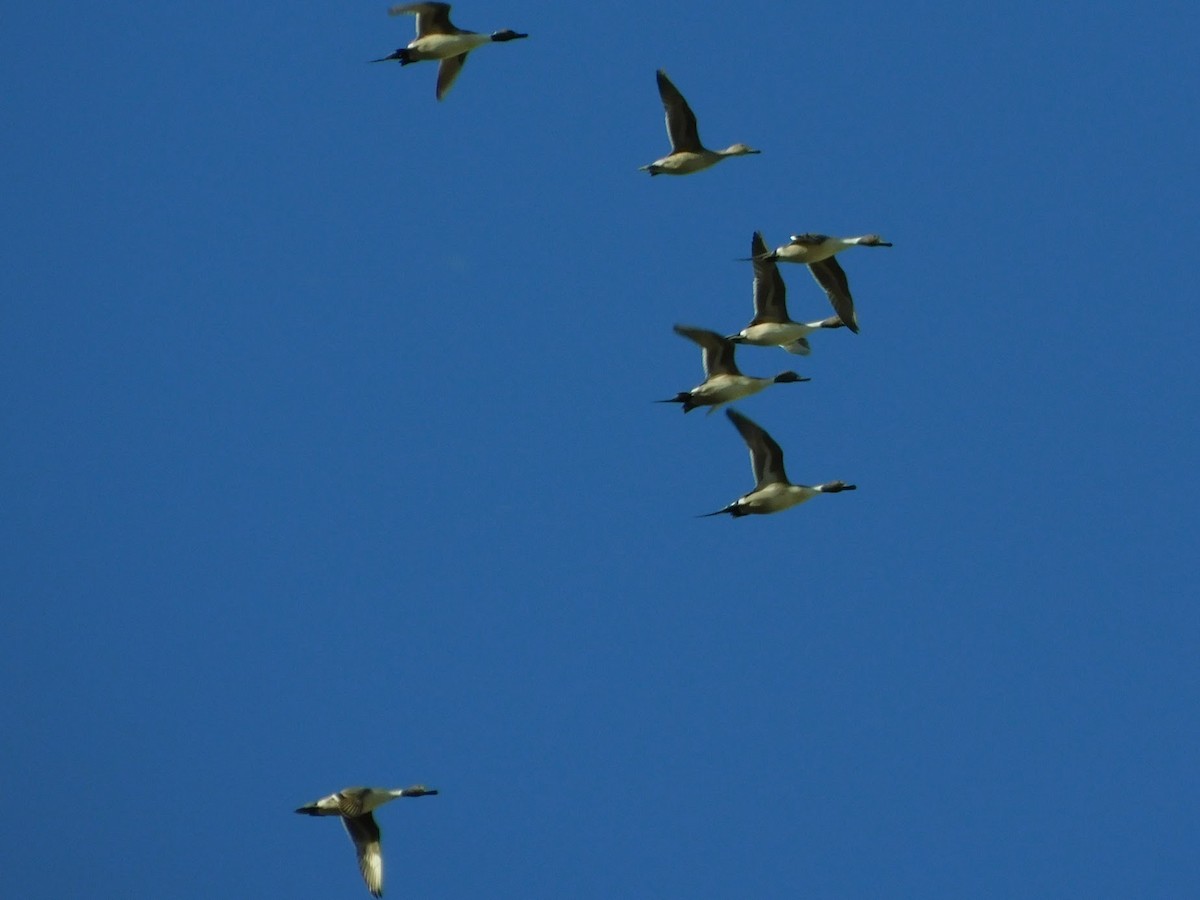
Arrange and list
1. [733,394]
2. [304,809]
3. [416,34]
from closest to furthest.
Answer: [304,809], [733,394], [416,34]

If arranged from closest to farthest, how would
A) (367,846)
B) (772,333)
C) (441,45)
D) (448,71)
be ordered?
(367,846)
(772,333)
(441,45)
(448,71)

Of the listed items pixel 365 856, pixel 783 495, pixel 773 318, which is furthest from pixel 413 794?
pixel 773 318

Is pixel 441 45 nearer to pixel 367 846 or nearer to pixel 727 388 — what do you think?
pixel 727 388

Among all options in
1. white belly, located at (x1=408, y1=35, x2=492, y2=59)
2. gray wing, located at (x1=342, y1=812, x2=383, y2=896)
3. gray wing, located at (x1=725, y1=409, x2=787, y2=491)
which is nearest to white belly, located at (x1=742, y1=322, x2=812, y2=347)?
gray wing, located at (x1=725, y1=409, x2=787, y2=491)

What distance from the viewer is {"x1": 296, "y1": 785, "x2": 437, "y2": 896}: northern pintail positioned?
26.7 m

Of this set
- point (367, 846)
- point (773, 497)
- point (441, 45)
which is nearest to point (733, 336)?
point (773, 497)

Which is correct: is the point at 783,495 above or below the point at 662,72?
below

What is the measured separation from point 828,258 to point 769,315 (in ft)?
4.09

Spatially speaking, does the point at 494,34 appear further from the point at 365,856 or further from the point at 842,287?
the point at 365,856

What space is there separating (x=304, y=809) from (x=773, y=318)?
9.15m

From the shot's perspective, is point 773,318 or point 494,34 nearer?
point 773,318

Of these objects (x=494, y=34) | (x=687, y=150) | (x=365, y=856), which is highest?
(x=494, y=34)

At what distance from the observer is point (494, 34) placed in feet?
103

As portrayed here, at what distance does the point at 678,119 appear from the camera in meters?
29.4
